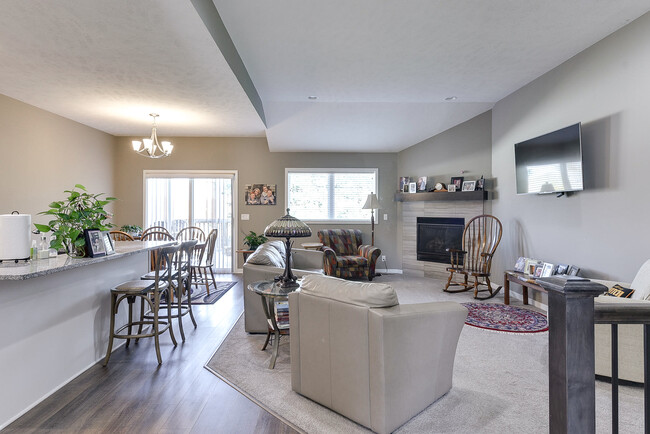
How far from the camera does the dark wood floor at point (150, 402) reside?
75.2 inches

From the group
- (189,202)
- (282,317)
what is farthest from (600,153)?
(189,202)

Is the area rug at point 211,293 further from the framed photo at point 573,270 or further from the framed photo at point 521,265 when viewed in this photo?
the framed photo at point 573,270

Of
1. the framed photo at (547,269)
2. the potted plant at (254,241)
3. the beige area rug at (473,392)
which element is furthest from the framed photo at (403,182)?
the beige area rug at (473,392)

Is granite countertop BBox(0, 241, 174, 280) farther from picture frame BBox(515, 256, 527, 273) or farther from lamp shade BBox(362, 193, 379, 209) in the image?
lamp shade BBox(362, 193, 379, 209)

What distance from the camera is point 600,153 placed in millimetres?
3314

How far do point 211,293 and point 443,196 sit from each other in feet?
13.1

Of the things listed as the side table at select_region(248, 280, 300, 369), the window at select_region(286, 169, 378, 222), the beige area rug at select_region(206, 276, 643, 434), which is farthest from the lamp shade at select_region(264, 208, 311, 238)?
the window at select_region(286, 169, 378, 222)

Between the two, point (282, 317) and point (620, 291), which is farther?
point (282, 317)

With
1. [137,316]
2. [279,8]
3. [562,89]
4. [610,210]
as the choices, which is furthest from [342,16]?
[137,316]

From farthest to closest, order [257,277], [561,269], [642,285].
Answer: [561,269] → [257,277] → [642,285]

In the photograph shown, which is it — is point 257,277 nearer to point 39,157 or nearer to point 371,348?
point 371,348

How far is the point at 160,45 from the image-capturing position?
2859 millimetres

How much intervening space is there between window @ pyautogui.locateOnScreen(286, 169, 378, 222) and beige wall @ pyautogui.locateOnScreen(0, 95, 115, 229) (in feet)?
12.1

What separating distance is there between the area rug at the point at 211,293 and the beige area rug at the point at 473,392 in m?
1.50
